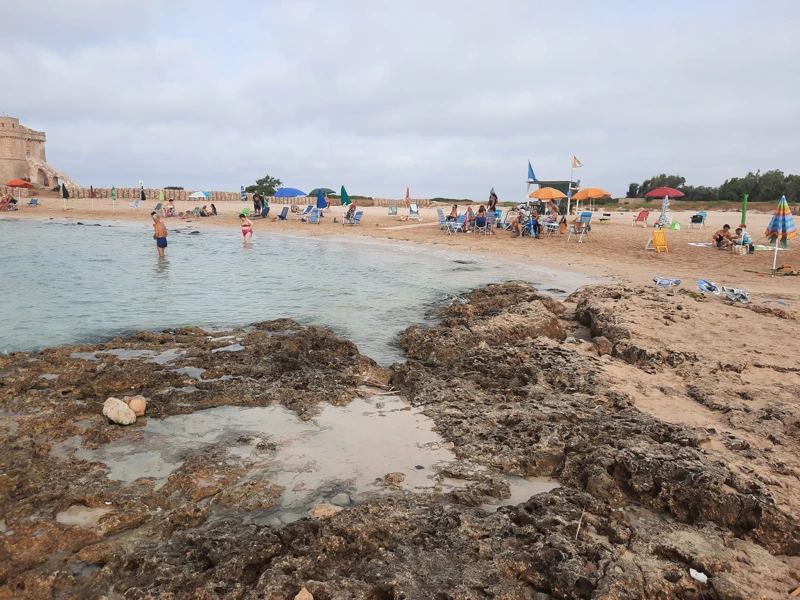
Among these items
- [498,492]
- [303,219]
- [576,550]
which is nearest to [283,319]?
[498,492]

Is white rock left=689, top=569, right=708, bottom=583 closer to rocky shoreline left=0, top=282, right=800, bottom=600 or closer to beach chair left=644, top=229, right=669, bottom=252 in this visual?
rocky shoreline left=0, top=282, right=800, bottom=600

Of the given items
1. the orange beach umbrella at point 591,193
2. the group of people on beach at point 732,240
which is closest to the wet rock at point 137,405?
the group of people on beach at point 732,240

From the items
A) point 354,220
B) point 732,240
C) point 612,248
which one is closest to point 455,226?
point 354,220

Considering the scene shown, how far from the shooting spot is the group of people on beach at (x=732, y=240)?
13578 millimetres

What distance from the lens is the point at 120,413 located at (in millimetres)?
4023

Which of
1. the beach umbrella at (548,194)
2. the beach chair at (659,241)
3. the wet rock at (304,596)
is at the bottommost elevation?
the wet rock at (304,596)

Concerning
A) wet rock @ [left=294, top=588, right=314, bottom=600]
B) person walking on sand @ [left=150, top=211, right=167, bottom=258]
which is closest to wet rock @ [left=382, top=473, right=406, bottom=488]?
wet rock @ [left=294, top=588, right=314, bottom=600]

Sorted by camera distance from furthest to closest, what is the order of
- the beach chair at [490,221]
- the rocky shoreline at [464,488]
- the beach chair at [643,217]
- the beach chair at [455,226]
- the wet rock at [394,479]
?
the beach chair at [643,217] → the beach chair at [455,226] → the beach chair at [490,221] → the wet rock at [394,479] → the rocky shoreline at [464,488]

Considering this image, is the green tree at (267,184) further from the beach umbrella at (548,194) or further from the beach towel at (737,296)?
the beach towel at (737,296)

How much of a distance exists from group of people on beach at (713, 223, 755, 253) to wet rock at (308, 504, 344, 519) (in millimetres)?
14482

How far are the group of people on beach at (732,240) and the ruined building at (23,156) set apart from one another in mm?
53442

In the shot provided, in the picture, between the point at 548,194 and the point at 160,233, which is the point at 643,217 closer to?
the point at 548,194

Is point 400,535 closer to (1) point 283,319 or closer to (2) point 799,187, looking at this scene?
(1) point 283,319

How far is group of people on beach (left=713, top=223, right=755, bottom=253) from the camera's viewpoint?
13.6 m
